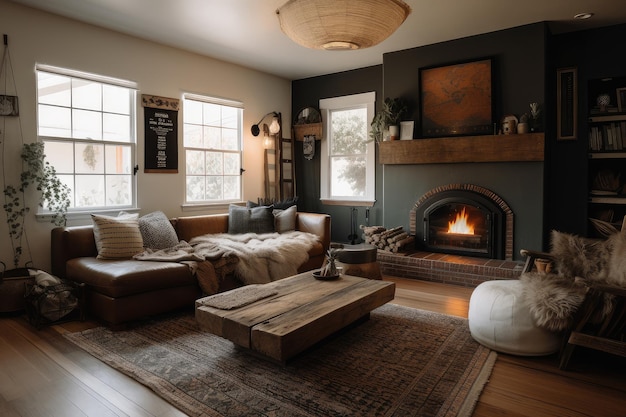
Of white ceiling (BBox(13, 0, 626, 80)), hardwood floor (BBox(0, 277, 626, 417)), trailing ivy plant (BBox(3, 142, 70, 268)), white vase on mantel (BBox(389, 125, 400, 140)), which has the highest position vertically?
white ceiling (BBox(13, 0, 626, 80))

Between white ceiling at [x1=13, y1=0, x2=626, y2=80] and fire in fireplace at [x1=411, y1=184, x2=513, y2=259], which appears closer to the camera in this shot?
white ceiling at [x1=13, y1=0, x2=626, y2=80]

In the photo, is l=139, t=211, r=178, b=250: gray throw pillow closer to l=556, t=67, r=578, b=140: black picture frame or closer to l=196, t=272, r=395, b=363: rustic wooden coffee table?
l=196, t=272, r=395, b=363: rustic wooden coffee table

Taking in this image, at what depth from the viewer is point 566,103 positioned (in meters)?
4.66

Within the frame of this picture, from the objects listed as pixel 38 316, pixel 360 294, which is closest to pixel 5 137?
pixel 38 316

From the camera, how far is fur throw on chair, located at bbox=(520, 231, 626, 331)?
2365 millimetres

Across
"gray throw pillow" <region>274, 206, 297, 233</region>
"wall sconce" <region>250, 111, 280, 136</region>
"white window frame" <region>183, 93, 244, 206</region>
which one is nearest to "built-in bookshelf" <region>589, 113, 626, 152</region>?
"gray throw pillow" <region>274, 206, 297, 233</region>

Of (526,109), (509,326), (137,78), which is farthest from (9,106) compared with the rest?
(526,109)

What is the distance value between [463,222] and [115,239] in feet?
12.2

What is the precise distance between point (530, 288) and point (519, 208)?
85.9 inches

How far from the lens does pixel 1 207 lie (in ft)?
11.9

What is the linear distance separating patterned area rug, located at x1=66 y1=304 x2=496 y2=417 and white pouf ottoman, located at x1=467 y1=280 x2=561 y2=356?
0.11 m

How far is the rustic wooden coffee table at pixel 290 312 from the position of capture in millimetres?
2156

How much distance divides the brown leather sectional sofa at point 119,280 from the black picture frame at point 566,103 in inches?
158

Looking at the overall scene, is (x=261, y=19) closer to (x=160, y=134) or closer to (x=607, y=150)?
(x=160, y=134)
